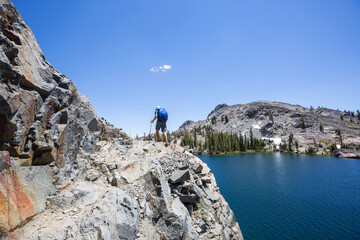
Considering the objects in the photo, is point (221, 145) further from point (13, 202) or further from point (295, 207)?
point (13, 202)

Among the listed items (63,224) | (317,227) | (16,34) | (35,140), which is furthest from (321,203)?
(16,34)

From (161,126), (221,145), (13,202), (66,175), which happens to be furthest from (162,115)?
(221,145)

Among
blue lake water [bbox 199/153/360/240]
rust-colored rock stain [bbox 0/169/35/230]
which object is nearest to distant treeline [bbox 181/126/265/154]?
blue lake water [bbox 199/153/360/240]

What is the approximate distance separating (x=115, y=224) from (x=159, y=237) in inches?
121

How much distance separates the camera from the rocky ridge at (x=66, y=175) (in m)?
6.44

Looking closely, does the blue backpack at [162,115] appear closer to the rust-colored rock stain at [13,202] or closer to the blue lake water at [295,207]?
the rust-colored rock stain at [13,202]

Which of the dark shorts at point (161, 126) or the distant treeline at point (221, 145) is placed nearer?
the dark shorts at point (161, 126)

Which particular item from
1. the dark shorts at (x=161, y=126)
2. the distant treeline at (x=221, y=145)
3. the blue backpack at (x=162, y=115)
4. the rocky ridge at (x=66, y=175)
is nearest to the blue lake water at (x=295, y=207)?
the rocky ridge at (x=66, y=175)

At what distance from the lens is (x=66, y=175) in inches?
345

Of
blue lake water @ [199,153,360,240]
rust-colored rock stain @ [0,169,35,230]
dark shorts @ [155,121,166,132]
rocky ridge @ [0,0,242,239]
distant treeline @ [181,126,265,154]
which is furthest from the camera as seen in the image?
distant treeline @ [181,126,265,154]

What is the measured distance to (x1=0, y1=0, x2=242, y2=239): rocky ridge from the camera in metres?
6.44

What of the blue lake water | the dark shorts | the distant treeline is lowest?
the blue lake water

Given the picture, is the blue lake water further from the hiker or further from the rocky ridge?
the hiker

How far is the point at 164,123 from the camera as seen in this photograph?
54.2ft
